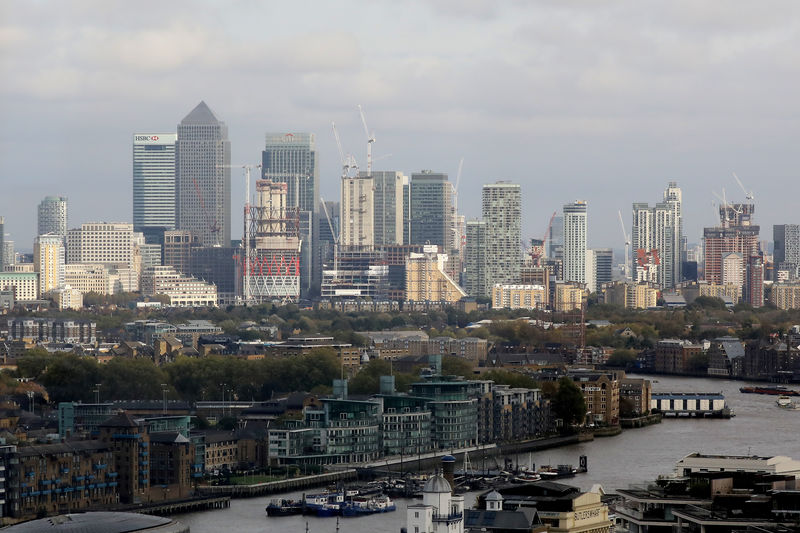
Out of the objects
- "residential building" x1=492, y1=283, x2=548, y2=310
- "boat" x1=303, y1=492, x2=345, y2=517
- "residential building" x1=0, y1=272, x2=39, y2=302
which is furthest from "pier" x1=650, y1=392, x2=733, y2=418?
"residential building" x1=0, y1=272, x2=39, y2=302

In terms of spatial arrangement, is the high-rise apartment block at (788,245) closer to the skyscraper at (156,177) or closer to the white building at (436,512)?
the skyscraper at (156,177)

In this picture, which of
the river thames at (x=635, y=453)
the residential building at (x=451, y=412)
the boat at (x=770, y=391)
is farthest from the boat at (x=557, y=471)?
the boat at (x=770, y=391)

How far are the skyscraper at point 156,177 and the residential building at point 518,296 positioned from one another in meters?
39.4

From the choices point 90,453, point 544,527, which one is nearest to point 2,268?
point 90,453

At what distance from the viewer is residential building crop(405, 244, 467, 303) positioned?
114875mm

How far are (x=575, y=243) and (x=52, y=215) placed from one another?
36.2 m

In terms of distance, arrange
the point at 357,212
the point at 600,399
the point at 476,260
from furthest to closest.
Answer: the point at 357,212 → the point at 476,260 → the point at 600,399

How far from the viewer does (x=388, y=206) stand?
431 ft

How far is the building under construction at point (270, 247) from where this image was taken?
11488 cm

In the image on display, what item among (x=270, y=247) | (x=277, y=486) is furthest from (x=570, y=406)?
(x=270, y=247)

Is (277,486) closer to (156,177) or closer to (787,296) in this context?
(787,296)

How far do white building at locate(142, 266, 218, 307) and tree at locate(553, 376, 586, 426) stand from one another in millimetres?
66709

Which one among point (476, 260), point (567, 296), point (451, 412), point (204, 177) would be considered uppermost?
point (204, 177)

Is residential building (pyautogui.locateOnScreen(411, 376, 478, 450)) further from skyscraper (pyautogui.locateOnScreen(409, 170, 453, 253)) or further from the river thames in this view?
skyscraper (pyautogui.locateOnScreen(409, 170, 453, 253))
